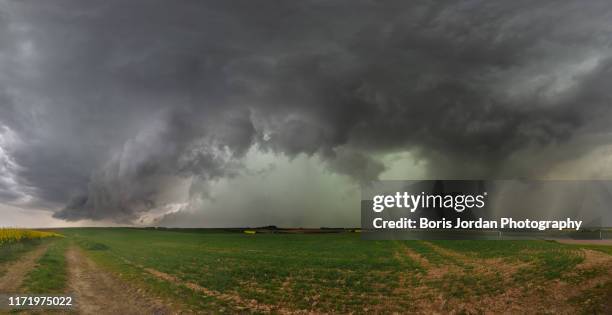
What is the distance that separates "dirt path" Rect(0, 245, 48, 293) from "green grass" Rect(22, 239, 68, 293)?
349mm

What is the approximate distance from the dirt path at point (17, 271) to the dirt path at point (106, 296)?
246 centimetres

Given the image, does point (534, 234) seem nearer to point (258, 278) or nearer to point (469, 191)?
point (469, 191)

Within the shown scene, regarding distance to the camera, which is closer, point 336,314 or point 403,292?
point 336,314

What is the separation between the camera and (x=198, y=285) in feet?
75.0

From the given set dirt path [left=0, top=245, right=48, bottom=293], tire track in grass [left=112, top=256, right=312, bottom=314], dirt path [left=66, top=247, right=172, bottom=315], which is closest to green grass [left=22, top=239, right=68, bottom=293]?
dirt path [left=0, top=245, right=48, bottom=293]

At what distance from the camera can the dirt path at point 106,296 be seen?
62.6 feet

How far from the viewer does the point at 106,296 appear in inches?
814

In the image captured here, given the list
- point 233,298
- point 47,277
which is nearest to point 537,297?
point 233,298

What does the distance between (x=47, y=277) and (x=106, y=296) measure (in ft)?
14.7

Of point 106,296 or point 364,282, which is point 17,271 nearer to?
point 106,296

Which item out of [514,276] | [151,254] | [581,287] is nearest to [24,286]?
[151,254]

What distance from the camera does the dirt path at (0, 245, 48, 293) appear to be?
66.6ft

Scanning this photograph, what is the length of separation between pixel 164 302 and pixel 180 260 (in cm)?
994

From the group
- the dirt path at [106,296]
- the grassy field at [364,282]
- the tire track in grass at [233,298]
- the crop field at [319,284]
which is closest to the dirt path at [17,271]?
the crop field at [319,284]
